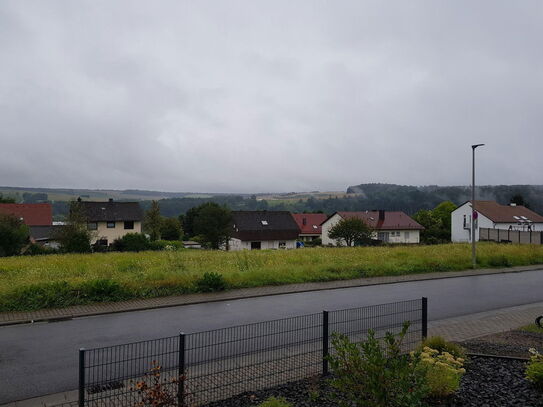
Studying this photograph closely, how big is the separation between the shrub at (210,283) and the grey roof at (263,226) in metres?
48.5

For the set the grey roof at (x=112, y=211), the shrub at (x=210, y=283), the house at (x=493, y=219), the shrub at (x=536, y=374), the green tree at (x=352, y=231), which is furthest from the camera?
the grey roof at (x=112, y=211)

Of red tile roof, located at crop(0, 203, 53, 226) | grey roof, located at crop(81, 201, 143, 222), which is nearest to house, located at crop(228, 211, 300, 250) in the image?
grey roof, located at crop(81, 201, 143, 222)

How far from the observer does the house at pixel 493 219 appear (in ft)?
185

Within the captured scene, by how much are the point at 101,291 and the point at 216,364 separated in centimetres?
721

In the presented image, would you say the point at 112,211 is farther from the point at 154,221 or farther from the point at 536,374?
the point at 536,374

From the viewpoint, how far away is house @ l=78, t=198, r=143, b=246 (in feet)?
188

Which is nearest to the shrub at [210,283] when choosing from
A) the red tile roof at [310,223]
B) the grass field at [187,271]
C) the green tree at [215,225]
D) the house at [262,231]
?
the grass field at [187,271]

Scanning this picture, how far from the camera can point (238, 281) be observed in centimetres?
1628

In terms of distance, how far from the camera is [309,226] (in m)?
87.1

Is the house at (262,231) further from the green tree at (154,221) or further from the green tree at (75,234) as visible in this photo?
the green tree at (75,234)

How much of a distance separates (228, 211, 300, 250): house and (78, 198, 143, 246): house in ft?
44.3

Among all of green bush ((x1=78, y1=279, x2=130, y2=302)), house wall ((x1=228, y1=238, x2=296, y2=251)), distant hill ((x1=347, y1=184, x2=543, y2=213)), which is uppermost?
distant hill ((x1=347, y1=184, x2=543, y2=213))

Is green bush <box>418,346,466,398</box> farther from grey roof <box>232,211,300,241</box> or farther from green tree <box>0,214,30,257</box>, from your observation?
grey roof <box>232,211,300,241</box>

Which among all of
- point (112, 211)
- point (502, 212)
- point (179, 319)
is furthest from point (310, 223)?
point (179, 319)
